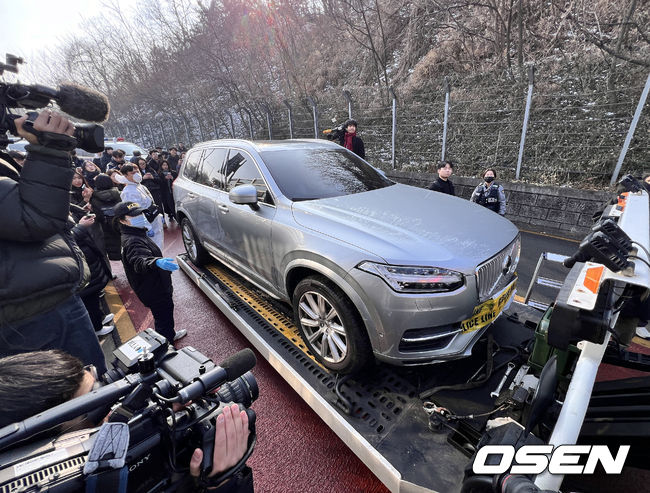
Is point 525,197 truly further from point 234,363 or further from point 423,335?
point 234,363

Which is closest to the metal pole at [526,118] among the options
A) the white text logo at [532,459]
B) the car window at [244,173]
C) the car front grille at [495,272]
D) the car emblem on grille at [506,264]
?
the car front grille at [495,272]

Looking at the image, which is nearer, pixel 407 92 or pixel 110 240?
pixel 110 240

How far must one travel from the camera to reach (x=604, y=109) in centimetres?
604

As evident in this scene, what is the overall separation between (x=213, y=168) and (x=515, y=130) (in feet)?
22.4

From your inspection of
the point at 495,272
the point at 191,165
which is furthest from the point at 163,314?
the point at 495,272

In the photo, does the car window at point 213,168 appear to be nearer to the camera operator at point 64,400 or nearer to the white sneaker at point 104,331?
the white sneaker at point 104,331

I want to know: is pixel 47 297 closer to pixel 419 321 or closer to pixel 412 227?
pixel 419 321

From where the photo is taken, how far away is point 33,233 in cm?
148

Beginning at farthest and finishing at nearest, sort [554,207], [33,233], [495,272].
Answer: [554,207] < [495,272] < [33,233]

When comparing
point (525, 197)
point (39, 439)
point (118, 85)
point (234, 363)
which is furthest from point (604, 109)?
point (118, 85)

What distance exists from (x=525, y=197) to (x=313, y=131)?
6.91 m

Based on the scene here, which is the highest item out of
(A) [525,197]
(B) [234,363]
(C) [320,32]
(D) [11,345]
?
(C) [320,32]

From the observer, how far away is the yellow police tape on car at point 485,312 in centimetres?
201

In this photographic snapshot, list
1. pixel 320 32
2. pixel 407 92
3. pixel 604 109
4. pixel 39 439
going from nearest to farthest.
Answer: pixel 39 439
pixel 604 109
pixel 407 92
pixel 320 32
